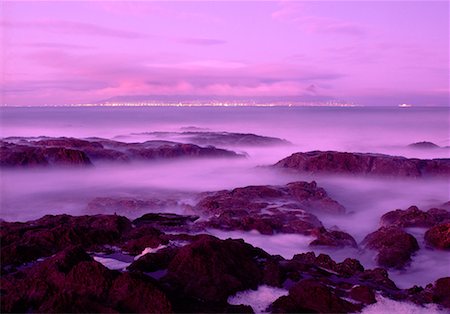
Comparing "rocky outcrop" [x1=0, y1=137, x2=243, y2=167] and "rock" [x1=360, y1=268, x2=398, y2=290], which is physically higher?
"rocky outcrop" [x1=0, y1=137, x2=243, y2=167]

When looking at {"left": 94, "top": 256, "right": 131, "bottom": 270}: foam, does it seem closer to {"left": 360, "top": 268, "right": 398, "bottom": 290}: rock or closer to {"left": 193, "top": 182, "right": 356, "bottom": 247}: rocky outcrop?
{"left": 360, "top": 268, "right": 398, "bottom": 290}: rock

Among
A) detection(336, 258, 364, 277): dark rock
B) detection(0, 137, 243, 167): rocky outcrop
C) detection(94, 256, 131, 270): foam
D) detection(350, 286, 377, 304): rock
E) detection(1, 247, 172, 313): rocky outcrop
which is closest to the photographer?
detection(1, 247, 172, 313): rocky outcrop

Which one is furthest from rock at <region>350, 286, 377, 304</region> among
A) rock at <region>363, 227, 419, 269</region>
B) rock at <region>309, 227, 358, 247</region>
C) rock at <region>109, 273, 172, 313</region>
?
rock at <region>309, 227, 358, 247</region>

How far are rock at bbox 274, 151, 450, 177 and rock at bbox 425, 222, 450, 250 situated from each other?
10593 millimetres

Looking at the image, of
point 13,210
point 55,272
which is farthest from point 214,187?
point 55,272

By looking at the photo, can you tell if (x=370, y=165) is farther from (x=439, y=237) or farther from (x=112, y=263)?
(x=112, y=263)

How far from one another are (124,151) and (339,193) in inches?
568

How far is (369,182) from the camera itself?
21.6 metres

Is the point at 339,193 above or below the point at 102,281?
below

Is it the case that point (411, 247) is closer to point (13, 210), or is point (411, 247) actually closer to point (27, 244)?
point (27, 244)

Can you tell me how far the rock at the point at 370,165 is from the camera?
22.0 metres

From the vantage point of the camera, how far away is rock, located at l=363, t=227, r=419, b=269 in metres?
10.1

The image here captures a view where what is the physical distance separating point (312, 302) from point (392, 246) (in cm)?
547

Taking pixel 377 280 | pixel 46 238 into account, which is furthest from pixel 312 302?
pixel 46 238
